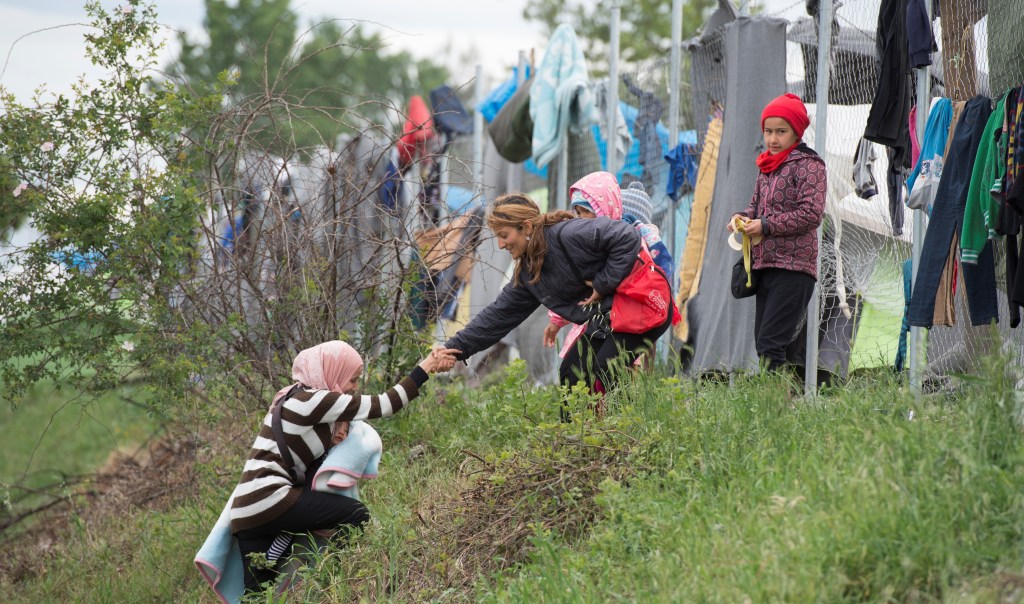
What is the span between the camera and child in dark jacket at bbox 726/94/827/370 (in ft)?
18.6

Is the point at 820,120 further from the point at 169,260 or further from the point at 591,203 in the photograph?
the point at 169,260

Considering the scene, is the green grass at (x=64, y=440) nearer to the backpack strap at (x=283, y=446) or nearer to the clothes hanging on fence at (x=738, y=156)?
the backpack strap at (x=283, y=446)

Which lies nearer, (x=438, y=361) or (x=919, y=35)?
(x=919, y=35)

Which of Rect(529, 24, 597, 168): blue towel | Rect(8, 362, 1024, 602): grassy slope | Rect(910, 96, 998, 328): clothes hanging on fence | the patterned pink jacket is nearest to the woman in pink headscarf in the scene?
Rect(8, 362, 1024, 602): grassy slope

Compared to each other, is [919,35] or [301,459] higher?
[919,35]

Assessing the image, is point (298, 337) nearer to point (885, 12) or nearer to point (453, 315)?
point (453, 315)

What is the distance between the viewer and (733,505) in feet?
13.1

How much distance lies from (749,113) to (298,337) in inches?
123

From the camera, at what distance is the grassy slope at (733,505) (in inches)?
130

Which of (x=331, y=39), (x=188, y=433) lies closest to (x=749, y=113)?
(x=188, y=433)

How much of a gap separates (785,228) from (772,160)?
45 centimetres

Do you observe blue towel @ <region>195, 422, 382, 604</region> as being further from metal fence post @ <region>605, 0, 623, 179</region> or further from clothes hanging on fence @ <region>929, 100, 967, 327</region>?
metal fence post @ <region>605, 0, 623, 179</region>

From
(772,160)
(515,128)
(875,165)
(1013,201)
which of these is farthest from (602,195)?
(515,128)

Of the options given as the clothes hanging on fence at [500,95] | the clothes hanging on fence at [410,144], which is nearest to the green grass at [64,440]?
the clothes hanging on fence at [500,95]
